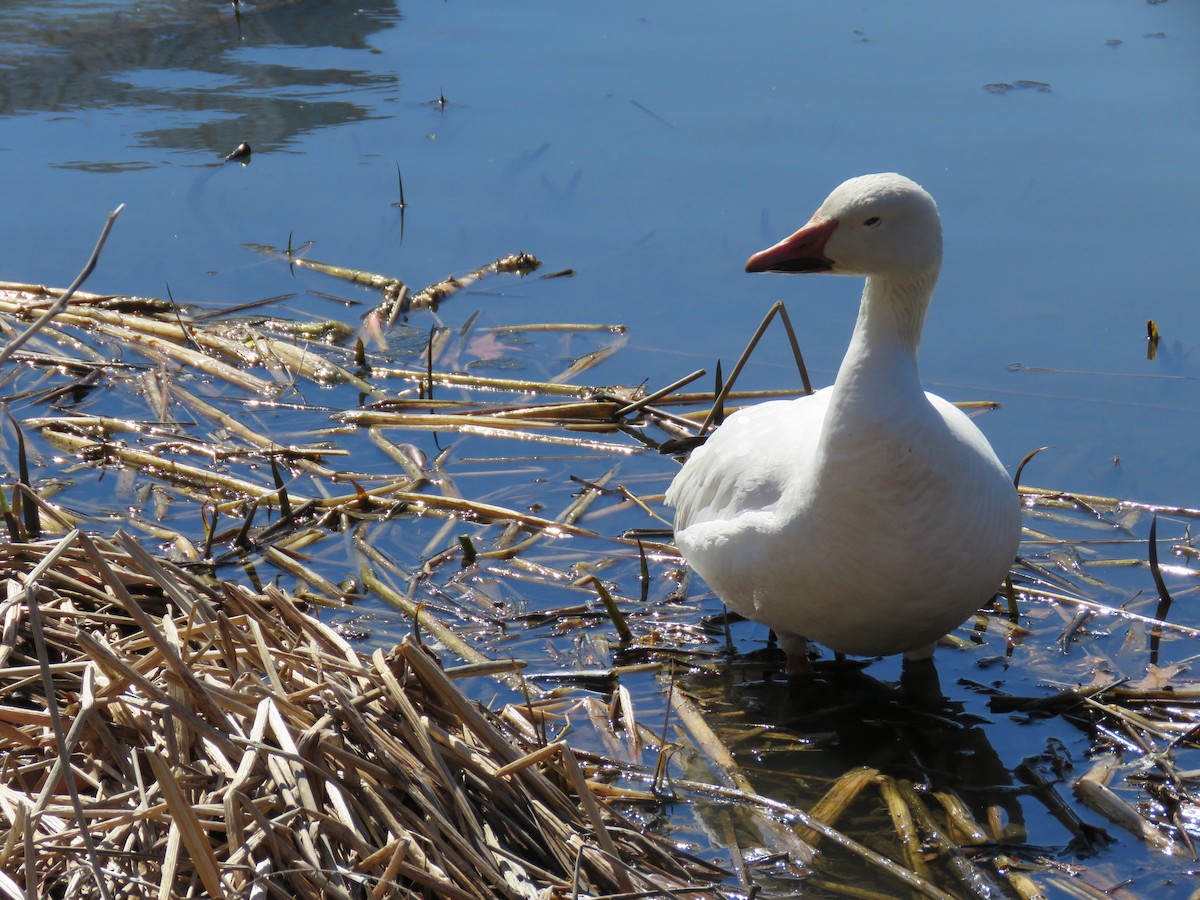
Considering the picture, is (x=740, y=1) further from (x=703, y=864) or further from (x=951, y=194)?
(x=703, y=864)

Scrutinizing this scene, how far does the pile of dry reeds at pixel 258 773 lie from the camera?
2818mm

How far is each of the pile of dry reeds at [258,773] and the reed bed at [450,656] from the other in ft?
0.03

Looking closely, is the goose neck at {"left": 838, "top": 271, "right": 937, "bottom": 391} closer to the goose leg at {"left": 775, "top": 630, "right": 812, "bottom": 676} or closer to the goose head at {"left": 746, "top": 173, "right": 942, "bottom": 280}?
the goose head at {"left": 746, "top": 173, "right": 942, "bottom": 280}

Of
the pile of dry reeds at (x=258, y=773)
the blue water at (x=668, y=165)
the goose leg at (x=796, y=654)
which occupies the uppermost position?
the blue water at (x=668, y=165)

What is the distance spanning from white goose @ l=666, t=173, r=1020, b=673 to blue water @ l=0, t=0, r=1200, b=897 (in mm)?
1833

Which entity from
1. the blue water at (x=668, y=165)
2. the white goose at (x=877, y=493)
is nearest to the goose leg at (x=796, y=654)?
the white goose at (x=877, y=493)

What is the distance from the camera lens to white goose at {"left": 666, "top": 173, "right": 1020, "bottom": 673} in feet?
13.4

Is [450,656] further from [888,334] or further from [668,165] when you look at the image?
[668,165]

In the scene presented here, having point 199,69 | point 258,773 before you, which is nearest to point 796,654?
point 258,773

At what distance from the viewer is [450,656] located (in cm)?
459

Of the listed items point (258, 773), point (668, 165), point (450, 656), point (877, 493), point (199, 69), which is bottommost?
point (450, 656)

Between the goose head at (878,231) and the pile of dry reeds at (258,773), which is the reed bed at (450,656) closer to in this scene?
the pile of dry reeds at (258,773)

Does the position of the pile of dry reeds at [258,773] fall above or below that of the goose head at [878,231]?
below

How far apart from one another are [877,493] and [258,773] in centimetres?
200
